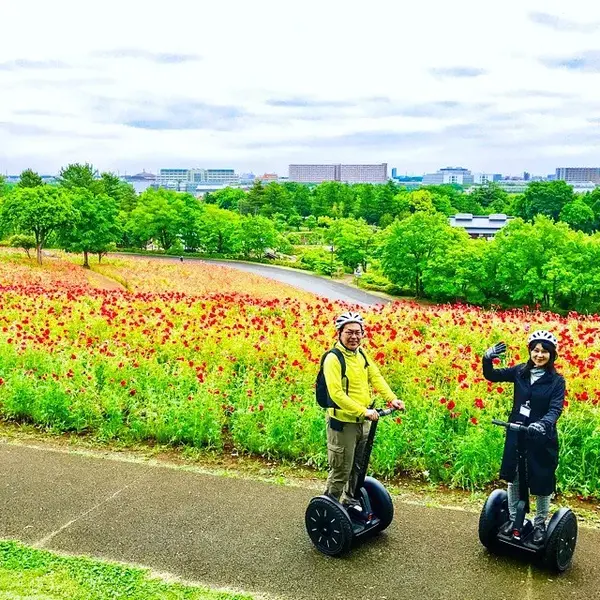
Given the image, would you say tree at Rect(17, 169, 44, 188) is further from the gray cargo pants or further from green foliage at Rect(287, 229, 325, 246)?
the gray cargo pants

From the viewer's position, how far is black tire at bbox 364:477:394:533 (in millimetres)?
5309

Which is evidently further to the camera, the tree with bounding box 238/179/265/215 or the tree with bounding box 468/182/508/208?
the tree with bounding box 468/182/508/208

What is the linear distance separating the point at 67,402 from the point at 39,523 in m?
2.54

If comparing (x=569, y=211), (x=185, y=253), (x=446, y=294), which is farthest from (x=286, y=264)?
(x=569, y=211)

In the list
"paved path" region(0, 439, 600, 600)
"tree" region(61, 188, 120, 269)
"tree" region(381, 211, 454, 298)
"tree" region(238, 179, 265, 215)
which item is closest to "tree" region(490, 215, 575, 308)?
"tree" region(381, 211, 454, 298)

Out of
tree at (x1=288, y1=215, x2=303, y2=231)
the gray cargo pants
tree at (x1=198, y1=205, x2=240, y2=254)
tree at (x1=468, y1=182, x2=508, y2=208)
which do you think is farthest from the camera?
tree at (x1=468, y1=182, x2=508, y2=208)

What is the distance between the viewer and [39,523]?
560 centimetres

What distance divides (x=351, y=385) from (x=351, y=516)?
3.69ft

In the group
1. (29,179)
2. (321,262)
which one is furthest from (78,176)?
(321,262)

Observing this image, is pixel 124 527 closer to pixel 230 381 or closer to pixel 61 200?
pixel 230 381

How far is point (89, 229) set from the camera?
42.7 meters

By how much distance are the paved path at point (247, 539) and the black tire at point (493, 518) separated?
0.53ft

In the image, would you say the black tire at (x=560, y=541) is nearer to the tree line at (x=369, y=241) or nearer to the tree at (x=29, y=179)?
the tree line at (x=369, y=241)

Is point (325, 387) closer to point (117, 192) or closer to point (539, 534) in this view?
point (539, 534)
